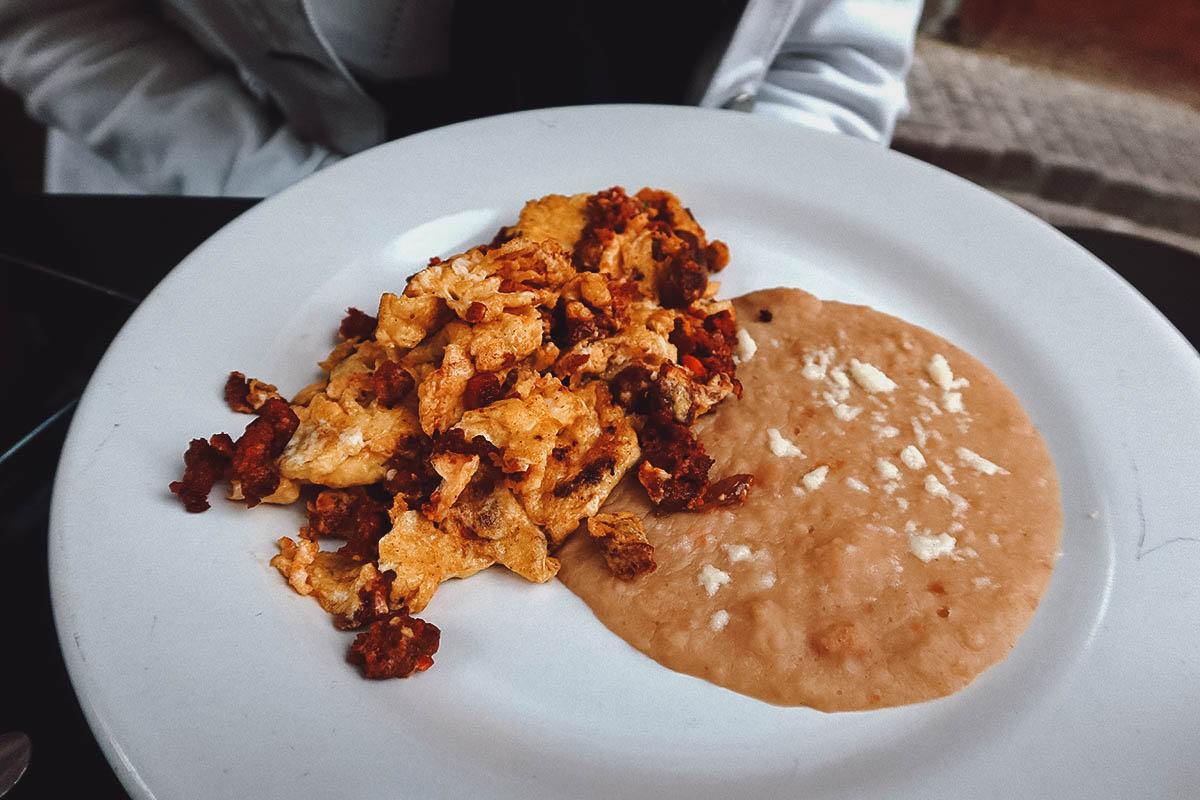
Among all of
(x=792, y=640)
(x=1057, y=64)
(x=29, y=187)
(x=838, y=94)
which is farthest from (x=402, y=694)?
(x=1057, y=64)

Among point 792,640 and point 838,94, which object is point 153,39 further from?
point 792,640

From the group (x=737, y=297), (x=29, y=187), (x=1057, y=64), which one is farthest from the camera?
(x=1057, y=64)

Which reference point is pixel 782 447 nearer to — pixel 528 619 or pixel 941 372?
pixel 941 372

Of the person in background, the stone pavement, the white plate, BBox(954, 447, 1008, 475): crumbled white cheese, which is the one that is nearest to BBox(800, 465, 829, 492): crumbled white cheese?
BBox(954, 447, 1008, 475): crumbled white cheese

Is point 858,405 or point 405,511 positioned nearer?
point 405,511

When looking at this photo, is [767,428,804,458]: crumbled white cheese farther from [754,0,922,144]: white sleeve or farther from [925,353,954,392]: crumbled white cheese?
[754,0,922,144]: white sleeve

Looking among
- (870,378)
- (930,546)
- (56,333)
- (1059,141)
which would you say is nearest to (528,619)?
(930,546)

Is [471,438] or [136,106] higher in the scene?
[471,438]
